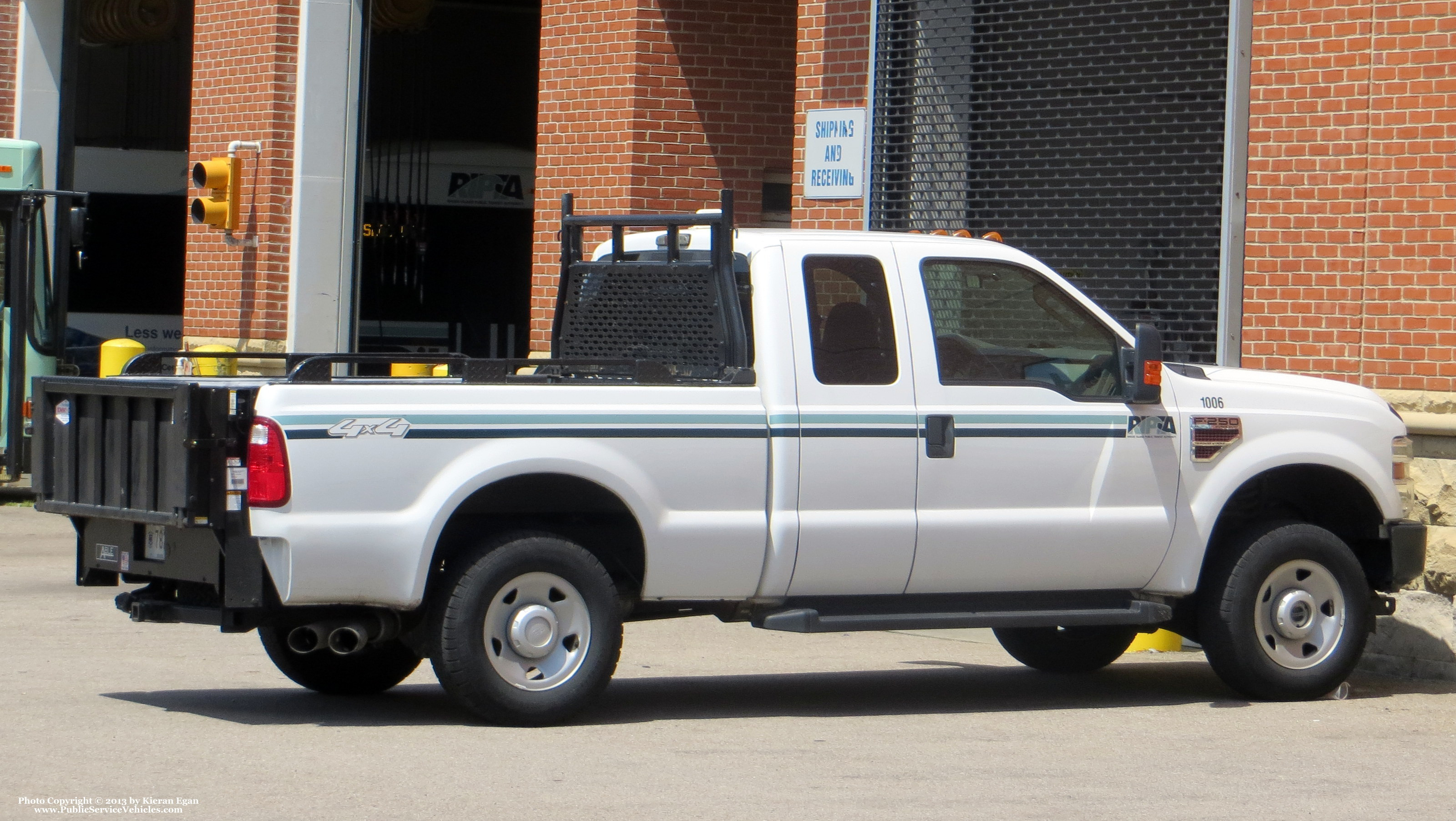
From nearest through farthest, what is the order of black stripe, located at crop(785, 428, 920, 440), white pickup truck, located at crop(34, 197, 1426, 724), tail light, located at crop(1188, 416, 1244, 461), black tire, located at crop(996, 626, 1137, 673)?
1. white pickup truck, located at crop(34, 197, 1426, 724)
2. black stripe, located at crop(785, 428, 920, 440)
3. tail light, located at crop(1188, 416, 1244, 461)
4. black tire, located at crop(996, 626, 1137, 673)

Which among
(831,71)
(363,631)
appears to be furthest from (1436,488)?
(363,631)

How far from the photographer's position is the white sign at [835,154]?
14.3 m

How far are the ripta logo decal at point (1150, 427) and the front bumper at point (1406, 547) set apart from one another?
125cm

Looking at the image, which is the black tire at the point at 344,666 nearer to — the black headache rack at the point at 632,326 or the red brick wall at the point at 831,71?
the black headache rack at the point at 632,326

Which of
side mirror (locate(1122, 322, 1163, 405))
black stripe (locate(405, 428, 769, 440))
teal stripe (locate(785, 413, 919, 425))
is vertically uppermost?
side mirror (locate(1122, 322, 1163, 405))

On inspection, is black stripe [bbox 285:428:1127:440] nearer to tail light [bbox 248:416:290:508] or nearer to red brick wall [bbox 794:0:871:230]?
tail light [bbox 248:416:290:508]

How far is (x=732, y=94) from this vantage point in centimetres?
1594

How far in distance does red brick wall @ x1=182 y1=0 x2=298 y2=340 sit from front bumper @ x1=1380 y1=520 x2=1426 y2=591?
463 inches

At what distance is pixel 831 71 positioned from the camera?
47.5 ft

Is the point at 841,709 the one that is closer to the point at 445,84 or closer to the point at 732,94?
the point at 732,94

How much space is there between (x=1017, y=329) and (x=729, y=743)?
94.4 inches

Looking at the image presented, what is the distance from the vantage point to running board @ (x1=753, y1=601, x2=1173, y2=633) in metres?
8.32

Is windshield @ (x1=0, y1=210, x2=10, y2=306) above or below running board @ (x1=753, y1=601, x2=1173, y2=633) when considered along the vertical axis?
above

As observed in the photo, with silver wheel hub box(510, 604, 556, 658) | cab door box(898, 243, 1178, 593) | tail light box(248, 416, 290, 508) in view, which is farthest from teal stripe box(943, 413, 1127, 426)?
tail light box(248, 416, 290, 508)
